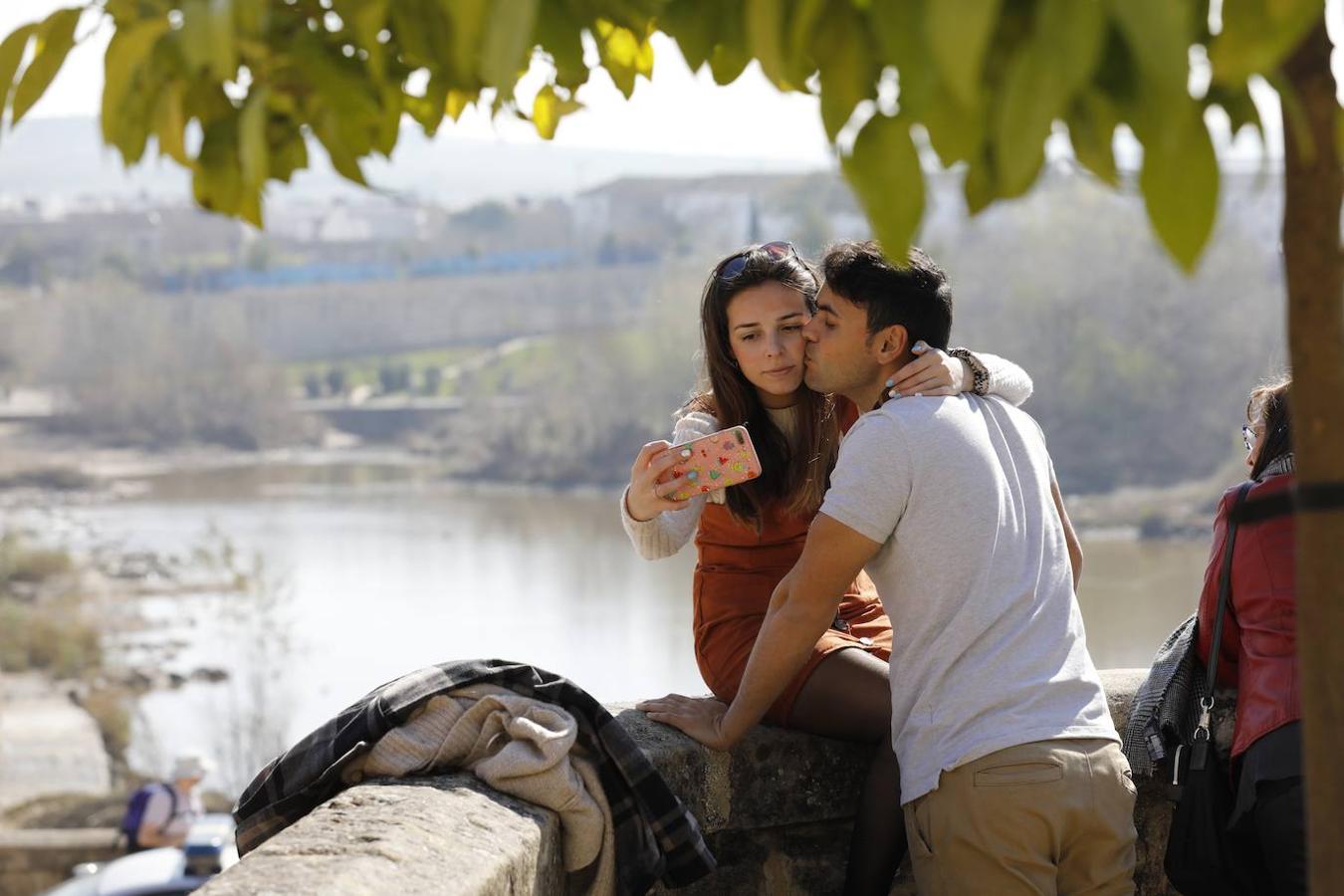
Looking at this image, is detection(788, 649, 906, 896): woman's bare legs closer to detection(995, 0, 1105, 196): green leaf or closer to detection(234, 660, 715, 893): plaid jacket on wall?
detection(234, 660, 715, 893): plaid jacket on wall

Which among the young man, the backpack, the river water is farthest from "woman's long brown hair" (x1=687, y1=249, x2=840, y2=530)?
the river water

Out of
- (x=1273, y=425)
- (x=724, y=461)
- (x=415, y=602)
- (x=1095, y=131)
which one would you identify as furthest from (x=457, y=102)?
(x=415, y=602)

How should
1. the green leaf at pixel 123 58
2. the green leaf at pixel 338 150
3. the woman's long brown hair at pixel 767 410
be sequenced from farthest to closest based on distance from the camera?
the woman's long brown hair at pixel 767 410, the green leaf at pixel 338 150, the green leaf at pixel 123 58

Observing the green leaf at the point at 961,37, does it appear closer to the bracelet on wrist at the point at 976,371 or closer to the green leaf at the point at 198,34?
the green leaf at the point at 198,34

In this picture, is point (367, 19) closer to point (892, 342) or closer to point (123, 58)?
point (123, 58)

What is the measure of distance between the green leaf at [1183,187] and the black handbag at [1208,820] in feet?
4.00

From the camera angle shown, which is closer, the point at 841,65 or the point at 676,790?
the point at 841,65

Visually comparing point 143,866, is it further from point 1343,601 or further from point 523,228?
point 523,228

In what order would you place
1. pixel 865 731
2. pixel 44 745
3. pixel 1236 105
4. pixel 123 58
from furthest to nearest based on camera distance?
pixel 44 745, pixel 865 731, pixel 123 58, pixel 1236 105

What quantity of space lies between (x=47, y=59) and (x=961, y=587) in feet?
3.57

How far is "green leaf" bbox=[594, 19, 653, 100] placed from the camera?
125 cm

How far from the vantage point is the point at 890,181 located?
0.83 meters

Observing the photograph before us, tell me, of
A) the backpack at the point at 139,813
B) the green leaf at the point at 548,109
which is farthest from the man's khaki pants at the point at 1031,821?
the backpack at the point at 139,813

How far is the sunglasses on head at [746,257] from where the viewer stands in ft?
7.47
